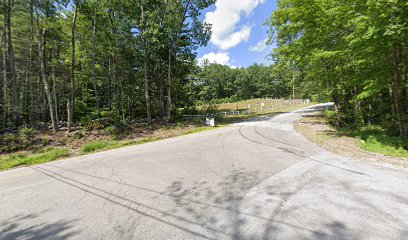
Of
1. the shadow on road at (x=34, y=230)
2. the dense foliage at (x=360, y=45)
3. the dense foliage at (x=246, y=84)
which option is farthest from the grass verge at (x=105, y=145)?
the dense foliage at (x=246, y=84)

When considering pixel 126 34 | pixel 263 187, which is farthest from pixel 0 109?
pixel 263 187

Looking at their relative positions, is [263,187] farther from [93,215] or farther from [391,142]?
[391,142]

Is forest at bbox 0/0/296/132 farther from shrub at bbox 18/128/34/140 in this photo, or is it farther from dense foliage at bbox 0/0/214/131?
shrub at bbox 18/128/34/140

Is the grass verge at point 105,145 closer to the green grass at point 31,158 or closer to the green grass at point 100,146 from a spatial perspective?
the green grass at point 100,146

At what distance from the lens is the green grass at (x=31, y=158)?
720 cm

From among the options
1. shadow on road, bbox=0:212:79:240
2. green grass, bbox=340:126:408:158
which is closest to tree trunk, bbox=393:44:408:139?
green grass, bbox=340:126:408:158

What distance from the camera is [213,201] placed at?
3479 millimetres

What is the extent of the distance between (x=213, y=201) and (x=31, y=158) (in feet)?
28.2

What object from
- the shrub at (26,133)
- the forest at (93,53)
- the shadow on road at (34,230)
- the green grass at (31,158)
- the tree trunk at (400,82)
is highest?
the forest at (93,53)

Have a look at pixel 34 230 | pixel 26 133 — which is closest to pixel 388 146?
pixel 34 230

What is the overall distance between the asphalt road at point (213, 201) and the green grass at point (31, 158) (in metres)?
1.50

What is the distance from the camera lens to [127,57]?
16.8 metres

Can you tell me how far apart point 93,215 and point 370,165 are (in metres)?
6.98

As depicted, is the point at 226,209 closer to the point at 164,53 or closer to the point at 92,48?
the point at 164,53
